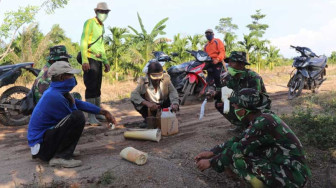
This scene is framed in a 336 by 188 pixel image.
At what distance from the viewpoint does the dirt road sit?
3141 mm

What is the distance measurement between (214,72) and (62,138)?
5.35 metres

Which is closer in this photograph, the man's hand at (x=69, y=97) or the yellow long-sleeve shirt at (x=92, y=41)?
the man's hand at (x=69, y=97)

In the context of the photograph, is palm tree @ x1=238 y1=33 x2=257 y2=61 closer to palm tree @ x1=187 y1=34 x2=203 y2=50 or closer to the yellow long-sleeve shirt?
palm tree @ x1=187 y1=34 x2=203 y2=50

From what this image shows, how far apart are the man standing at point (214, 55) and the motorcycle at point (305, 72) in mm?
2084

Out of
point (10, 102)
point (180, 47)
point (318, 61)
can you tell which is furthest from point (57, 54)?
point (180, 47)

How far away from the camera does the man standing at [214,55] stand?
7938mm

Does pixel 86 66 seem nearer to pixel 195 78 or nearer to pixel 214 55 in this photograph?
pixel 195 78

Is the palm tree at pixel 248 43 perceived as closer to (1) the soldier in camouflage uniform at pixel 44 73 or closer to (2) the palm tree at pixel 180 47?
(2) the palm tree at pixel 180 47

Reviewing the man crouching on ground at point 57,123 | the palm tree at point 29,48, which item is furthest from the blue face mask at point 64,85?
the palm tree at point 29,48

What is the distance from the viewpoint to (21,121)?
6320 millimetres

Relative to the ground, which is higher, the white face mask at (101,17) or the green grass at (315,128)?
the white face mask at (101,17)

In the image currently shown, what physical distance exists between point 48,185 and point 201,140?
2251 mm

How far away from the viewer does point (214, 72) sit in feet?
26.6

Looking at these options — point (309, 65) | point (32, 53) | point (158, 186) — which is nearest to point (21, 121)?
point (158, 186)
